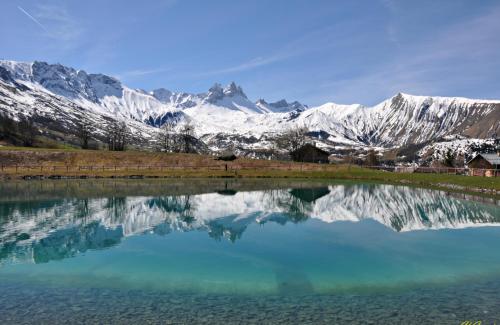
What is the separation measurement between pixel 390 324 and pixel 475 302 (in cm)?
496

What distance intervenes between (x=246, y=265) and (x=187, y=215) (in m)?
19.5

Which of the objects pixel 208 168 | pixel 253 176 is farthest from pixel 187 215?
pixel 208 168

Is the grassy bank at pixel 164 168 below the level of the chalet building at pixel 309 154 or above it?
below

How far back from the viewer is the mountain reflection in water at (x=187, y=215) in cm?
2840

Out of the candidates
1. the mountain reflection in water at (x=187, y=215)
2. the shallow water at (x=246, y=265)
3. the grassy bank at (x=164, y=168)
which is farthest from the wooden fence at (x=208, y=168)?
the shallow water at (x=246, y=265)

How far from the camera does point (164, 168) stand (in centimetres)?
10956

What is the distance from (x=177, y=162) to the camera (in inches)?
4732

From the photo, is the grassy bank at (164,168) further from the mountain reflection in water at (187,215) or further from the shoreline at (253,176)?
the mountain reflection in water at (187,215)

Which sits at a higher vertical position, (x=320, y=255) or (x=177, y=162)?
(x=177, y=162)

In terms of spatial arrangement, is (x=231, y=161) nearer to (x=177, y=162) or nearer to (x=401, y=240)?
(x=177, y=162)

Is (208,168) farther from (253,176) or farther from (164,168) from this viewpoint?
(253,176)

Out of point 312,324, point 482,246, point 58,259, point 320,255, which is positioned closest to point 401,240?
point 482,246

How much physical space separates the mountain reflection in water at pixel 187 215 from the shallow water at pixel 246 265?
0.22 m

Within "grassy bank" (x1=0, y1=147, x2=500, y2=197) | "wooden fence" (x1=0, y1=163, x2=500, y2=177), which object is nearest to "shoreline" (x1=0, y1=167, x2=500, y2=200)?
"grassy bank" (x1=0, y1=147, x2=500, y2=197)
